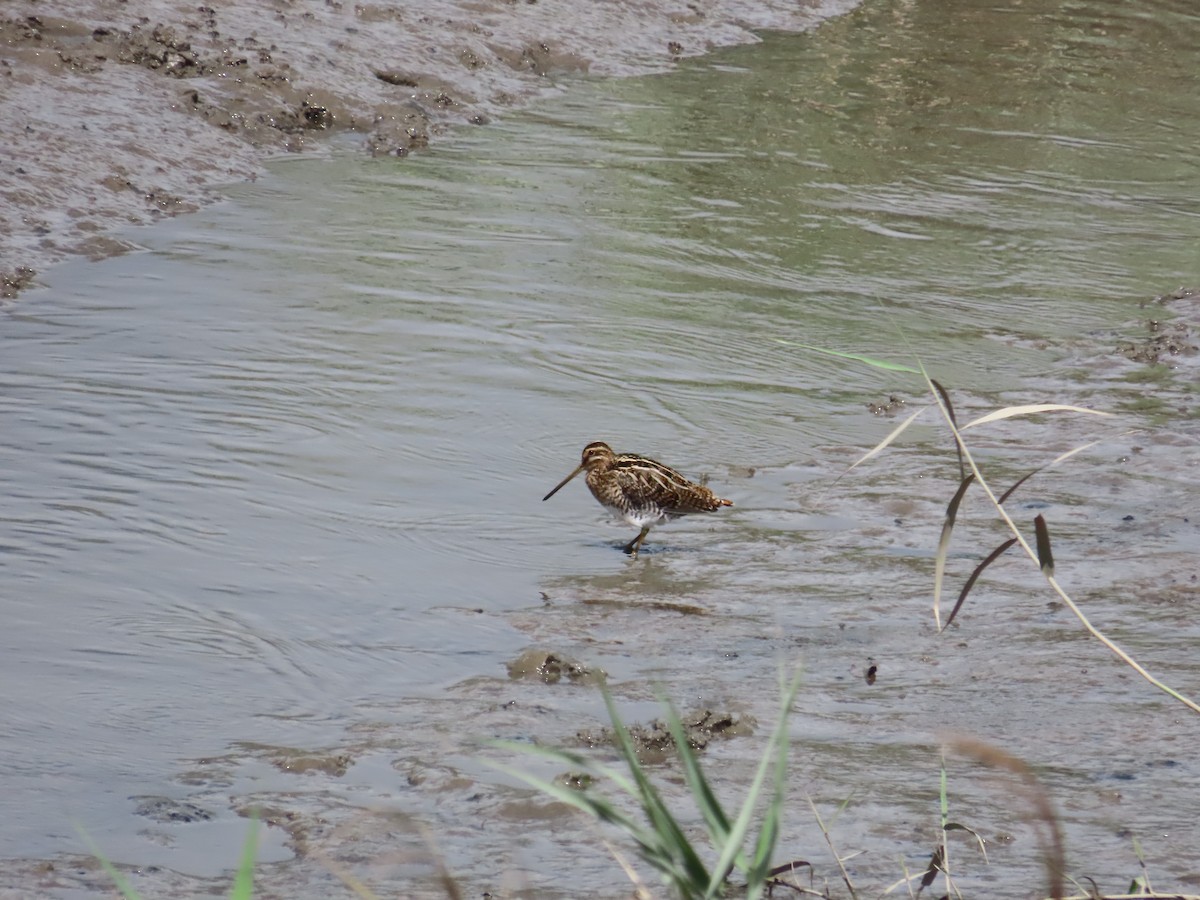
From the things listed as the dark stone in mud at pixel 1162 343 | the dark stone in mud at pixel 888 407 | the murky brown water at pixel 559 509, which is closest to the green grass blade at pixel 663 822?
the murky brown water at pixel 559 509

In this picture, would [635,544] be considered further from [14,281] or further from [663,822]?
[663,822]

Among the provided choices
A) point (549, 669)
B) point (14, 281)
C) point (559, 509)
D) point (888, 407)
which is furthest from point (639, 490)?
point (14, 281)

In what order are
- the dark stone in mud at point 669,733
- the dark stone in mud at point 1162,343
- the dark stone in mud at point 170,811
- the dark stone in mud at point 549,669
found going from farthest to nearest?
the dark stone in mud at point 1162,343 → the dark stone in mud at point 549,669 → the dark stone in mud at point 669,733 → the dark stone in mud at point 170,811

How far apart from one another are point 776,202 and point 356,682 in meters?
7.79


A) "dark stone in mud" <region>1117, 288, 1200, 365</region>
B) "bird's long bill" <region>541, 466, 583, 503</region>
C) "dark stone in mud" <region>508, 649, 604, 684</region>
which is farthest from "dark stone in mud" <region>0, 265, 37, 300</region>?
"dark stone in mud" <region>1117, 288, 1200, 365</region>

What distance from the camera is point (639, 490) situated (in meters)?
7.28

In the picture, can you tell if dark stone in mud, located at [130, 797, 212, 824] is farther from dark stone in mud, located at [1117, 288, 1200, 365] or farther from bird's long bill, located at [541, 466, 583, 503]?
dark stone in mud, located at [1117, 288, 1200, 365]

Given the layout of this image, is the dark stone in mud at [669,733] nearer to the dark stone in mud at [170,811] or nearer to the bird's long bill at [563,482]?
the dark stone in mud at [170,811]

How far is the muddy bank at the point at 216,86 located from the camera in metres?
11.0

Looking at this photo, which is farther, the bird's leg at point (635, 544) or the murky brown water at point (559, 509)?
the bird's leg at point (635, 544)

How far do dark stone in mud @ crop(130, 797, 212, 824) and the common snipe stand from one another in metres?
2.95

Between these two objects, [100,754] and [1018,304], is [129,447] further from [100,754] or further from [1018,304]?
[1018,304]

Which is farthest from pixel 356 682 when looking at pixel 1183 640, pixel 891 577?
pixel 1183 640

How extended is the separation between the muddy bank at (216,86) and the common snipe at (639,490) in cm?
408
